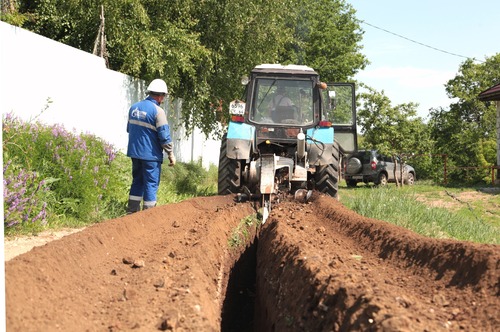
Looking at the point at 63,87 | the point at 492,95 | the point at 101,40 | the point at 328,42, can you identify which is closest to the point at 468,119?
the point at 328,42

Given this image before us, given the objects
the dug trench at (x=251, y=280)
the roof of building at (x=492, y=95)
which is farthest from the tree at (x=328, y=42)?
the dug trench at (x=251, y=280)

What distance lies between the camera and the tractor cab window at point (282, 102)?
10.1 metres

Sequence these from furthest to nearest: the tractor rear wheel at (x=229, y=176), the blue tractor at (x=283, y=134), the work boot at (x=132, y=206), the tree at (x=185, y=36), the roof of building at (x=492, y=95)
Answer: the roof of building at (x=492, y=95) < the tree at (x=185, y=36) < the tractor rear wheel at (x=229, y=176) < the blue tractor at (x=283, y=134) < the work boot at (x=132, y=206)

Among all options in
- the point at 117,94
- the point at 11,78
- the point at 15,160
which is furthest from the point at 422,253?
the point at 117,94

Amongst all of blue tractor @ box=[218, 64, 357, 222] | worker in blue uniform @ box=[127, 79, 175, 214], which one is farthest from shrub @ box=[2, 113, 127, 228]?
blue tractor @ box=[218, 64, 357, 222]

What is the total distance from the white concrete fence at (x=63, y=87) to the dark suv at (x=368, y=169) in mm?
11413

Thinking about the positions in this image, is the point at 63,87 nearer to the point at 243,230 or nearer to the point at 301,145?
the point at 301,145

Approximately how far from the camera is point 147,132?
26.1 feet

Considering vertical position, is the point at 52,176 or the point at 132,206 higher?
the point at 52,176

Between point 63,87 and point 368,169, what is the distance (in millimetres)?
15694

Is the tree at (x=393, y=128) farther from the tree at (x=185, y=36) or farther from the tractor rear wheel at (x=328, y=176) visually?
the tractor rear wheel at (x=328, y=176)

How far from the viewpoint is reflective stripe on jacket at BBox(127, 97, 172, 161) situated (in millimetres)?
7879

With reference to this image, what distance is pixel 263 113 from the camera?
10180 mm

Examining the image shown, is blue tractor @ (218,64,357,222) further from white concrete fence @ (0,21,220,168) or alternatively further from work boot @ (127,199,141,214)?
white concrete fence @ (0,21,220,168)
